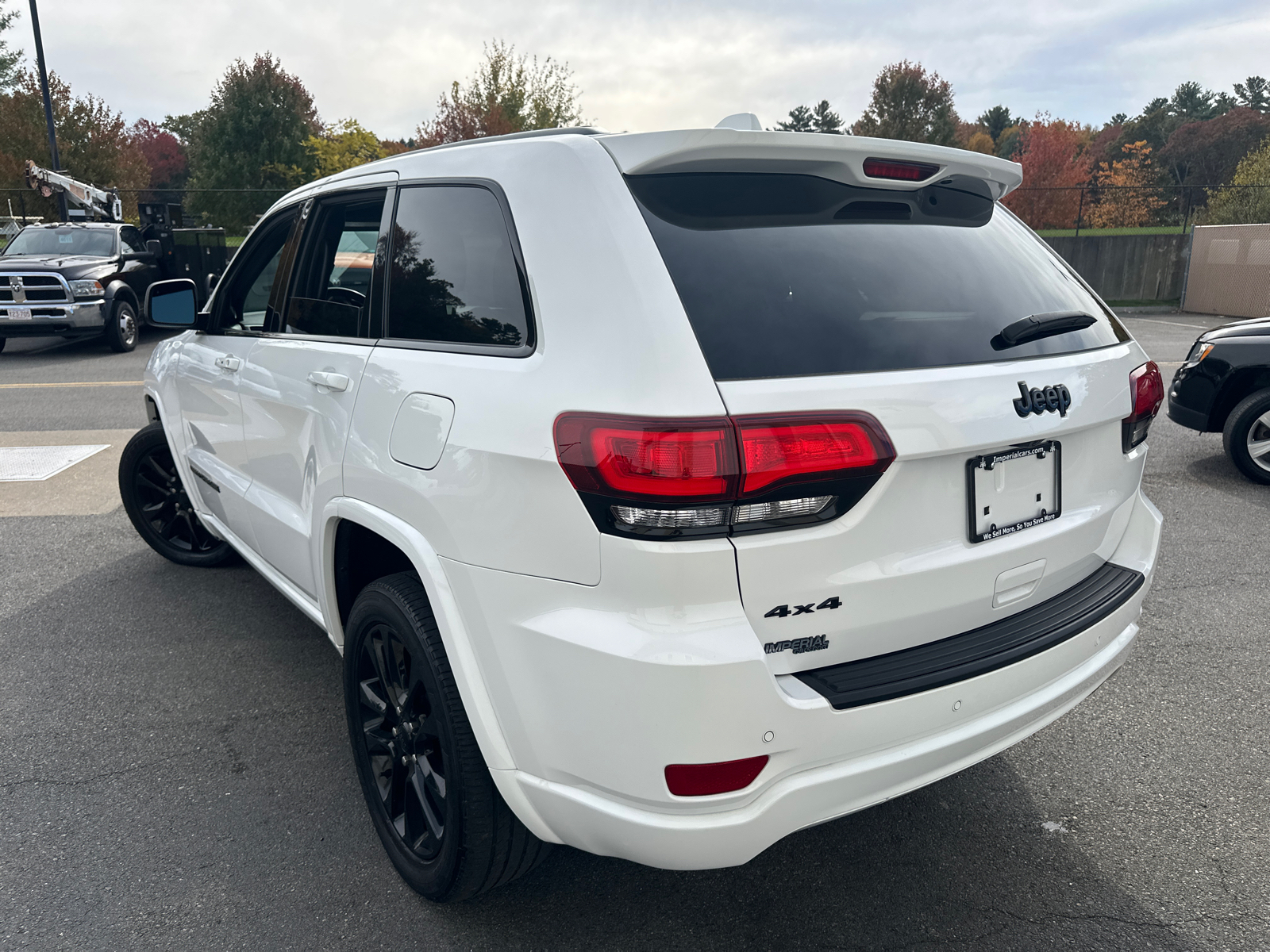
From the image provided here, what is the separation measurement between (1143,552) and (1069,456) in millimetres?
607

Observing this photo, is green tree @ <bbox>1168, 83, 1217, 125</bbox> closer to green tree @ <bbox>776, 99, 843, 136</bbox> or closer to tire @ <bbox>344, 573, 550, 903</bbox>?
green tree @ <bbox>776, 99, 843, 136</bbox>

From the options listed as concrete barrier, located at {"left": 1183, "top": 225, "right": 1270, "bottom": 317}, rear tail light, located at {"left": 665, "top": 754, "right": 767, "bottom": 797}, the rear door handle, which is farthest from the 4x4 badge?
concrete barrier, located at {"left": 1183, "top": 225, "right": 1270, "bottom": 317}

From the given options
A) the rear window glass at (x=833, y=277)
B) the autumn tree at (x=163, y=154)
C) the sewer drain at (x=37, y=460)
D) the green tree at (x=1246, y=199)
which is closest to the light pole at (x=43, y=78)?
the sewer drain at (x=37, y=460)

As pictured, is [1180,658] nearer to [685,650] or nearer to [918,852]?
[918,852]

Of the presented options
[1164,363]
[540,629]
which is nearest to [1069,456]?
[540,629]

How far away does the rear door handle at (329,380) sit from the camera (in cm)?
252

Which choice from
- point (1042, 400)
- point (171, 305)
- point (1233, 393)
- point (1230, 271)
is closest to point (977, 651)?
point (1042, 400)

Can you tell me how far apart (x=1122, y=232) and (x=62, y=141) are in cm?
3161

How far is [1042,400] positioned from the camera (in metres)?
2.07

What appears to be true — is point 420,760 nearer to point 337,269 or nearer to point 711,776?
point 711,776

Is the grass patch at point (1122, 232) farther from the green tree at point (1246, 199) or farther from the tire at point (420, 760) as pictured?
the tire at point (420, 760)

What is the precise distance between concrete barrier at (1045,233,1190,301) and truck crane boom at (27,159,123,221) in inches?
891

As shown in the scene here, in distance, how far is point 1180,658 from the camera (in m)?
3.70

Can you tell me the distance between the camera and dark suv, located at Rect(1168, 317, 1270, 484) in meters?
6.28
